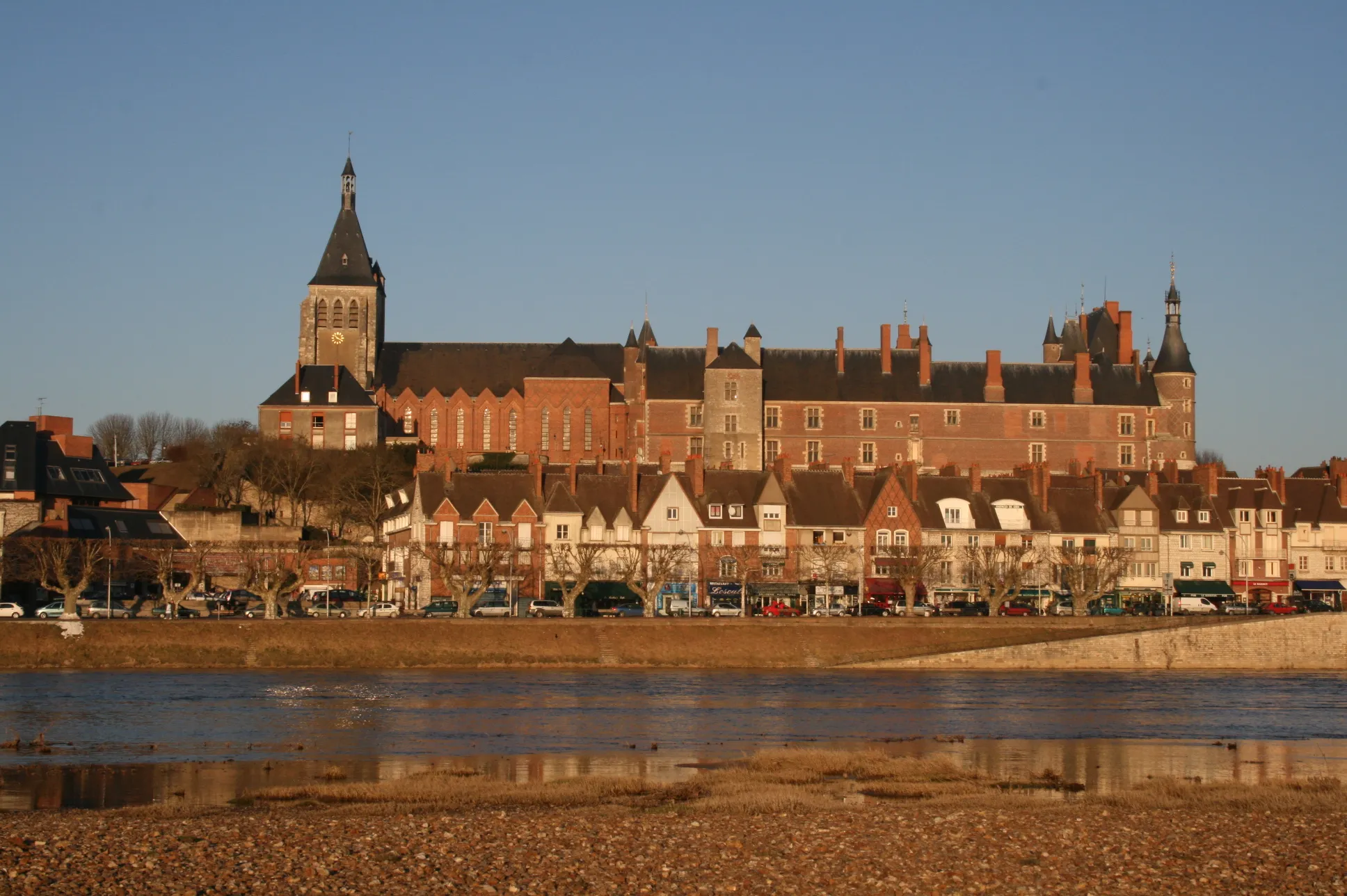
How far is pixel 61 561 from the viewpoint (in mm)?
56875

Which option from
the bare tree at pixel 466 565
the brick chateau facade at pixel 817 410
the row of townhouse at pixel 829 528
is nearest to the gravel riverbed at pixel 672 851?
the bare tree at pixel 466 565

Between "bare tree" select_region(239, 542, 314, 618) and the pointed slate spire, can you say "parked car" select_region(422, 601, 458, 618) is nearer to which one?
"bare tree" select_region(239, 542, 314, 618)

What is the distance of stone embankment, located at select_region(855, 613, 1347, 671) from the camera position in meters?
52.2

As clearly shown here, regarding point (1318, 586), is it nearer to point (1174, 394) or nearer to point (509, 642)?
point (1174, 394)

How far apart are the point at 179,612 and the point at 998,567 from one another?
31.0 meters

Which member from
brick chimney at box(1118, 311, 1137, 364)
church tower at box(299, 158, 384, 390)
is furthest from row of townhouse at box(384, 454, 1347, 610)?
church tower at box(299, 158, 384, 390)

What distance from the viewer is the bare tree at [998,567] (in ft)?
199

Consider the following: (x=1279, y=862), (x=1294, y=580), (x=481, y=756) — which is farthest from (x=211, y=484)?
(x=1279, y=862)

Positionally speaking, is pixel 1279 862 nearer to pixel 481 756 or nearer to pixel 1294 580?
pixel 481 756

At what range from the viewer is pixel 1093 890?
59.6 feet

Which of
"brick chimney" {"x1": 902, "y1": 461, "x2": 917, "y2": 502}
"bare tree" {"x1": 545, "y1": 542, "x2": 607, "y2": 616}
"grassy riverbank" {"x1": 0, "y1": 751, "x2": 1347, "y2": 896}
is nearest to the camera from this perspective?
"grassy riverbank" {"x1": 0, "y1": 751, "x2": 1347, "y2": 896}

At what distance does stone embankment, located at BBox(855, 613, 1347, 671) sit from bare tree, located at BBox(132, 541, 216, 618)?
23.3 m

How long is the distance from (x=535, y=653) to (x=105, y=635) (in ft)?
42.6

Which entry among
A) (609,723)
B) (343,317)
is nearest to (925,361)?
(343,317)
